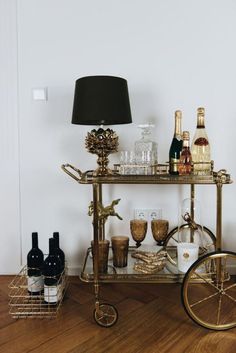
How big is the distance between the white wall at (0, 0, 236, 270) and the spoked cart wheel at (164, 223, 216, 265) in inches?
3.0

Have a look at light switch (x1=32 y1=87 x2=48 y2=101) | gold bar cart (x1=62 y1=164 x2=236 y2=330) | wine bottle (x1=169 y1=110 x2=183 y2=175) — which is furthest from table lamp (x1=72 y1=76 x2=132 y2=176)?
light switch (x1=32 y1=87 x2=48 y2=101)

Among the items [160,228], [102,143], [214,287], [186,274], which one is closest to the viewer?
[186,274]

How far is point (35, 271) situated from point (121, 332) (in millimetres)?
504

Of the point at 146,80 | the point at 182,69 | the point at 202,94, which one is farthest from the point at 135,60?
the point at 202,94

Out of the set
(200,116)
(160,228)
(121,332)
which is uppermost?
(200,116)

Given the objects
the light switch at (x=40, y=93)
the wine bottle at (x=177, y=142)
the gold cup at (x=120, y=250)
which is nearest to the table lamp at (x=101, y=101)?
the wine bottle at (x=177, y=142)

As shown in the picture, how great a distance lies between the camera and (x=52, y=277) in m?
1.57

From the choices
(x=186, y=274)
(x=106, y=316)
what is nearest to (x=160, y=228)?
(x=186, y=274)

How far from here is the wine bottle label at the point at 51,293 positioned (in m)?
1.58

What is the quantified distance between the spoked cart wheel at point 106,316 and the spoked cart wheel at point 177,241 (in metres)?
0.42

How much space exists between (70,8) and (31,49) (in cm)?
30

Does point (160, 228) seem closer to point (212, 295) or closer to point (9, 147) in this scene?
point (212, 295)

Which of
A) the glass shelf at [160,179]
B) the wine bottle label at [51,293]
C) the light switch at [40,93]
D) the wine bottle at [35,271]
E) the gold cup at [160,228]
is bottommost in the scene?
the wine bottle label at [51,293]

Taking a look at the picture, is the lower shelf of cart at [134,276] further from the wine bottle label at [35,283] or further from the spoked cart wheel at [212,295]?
the wine bottle label at [35,283]
